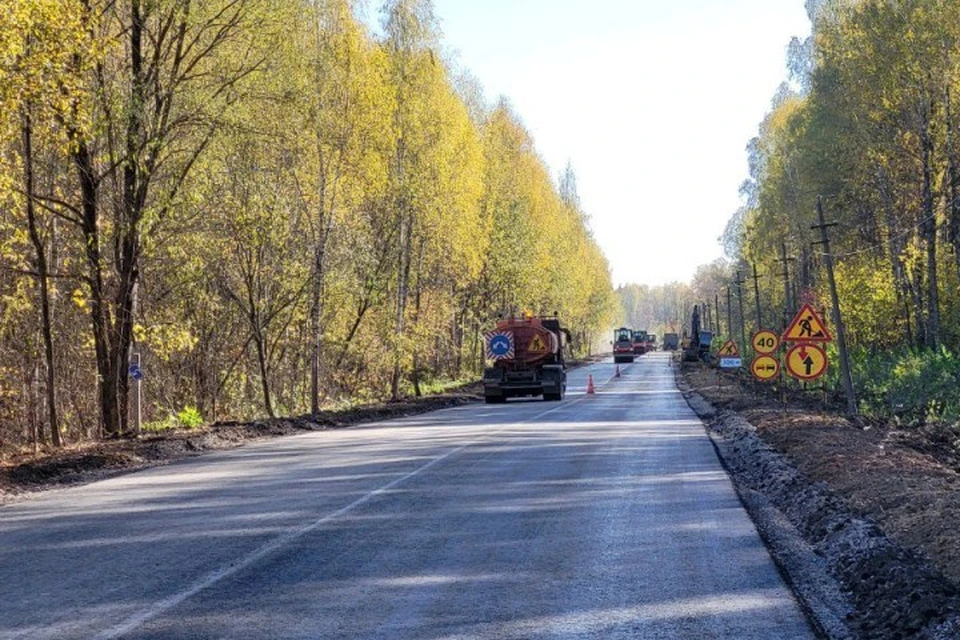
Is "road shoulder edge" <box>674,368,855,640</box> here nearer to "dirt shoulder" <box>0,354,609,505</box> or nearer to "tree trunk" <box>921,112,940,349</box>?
"dirt shoulder" <box>0,354,609,505</box>

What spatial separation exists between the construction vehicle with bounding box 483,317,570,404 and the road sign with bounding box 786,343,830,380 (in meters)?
18.2

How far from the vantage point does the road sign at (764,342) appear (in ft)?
81.9

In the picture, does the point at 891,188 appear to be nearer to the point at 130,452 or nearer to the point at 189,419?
the point at 189,419

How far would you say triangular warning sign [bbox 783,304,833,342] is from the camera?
18922 millimetres

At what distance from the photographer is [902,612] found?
6.20 m

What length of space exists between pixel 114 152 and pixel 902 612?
59.6 ft

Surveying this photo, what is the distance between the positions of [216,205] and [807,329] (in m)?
14.9

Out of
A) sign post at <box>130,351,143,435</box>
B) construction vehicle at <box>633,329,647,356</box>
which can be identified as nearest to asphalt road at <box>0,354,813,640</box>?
sign post at <box>130,351,143,435</box>

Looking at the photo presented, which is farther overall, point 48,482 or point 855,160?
point 855,160

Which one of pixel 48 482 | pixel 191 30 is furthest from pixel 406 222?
pixel 48 482

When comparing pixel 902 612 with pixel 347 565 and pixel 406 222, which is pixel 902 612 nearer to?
pixel 347 565

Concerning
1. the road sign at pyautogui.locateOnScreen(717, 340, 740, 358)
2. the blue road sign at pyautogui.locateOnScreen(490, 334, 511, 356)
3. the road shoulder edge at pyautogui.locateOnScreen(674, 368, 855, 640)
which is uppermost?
the blue road sign at pyautogui.locateOnScreen(490, 334, 511, 356)

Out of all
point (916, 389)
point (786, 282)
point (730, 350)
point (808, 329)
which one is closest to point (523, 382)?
point (730, 350)

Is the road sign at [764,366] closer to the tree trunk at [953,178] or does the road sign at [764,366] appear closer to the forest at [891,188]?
the forest at [891,188]
